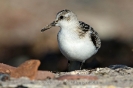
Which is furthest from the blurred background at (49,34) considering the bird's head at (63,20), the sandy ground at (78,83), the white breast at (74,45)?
the sandy ground at (78,83)

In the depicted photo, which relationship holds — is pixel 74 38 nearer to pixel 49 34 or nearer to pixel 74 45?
pixel 74 45

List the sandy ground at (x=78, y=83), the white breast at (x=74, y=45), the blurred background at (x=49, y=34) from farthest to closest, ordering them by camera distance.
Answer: the blurred background at (x=49, y=34) → the white breast at (x=74, y=45) → the sandy ground at (x=78, y=83)

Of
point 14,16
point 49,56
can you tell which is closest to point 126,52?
point 49,56

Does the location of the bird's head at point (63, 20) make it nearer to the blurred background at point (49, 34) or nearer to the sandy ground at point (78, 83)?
the sandy ground at point (78, 83)

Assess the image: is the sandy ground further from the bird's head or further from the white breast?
the bird's head

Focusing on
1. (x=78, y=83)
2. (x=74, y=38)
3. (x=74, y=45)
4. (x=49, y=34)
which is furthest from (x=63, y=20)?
(x=49, y=34)

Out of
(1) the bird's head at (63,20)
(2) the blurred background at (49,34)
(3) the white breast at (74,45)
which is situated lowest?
(3) the white breast at (74,45)
